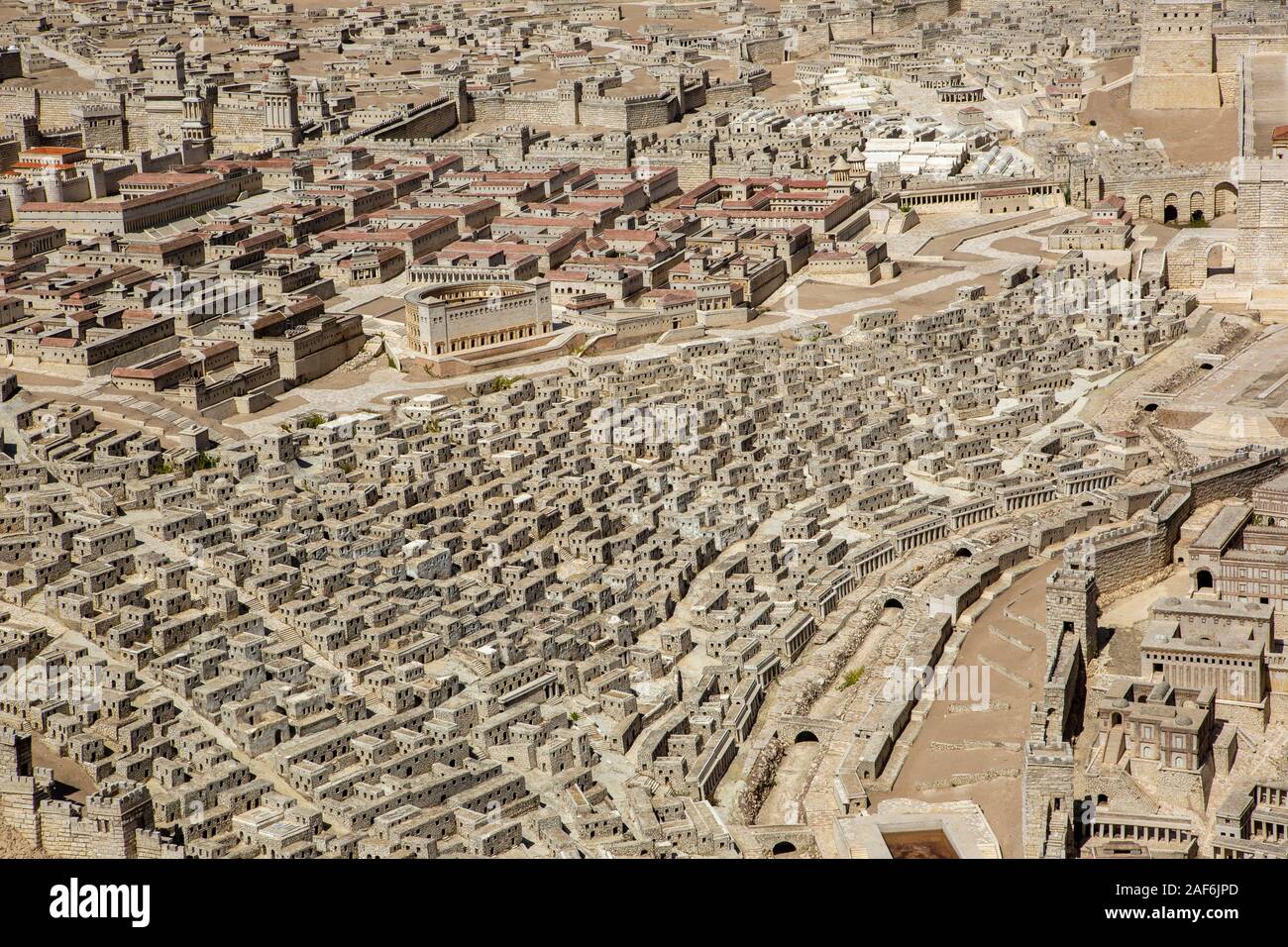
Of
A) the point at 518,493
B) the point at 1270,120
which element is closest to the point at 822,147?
the point at 1270,120

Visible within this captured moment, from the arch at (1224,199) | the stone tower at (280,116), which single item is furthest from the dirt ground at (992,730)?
the stone tower at (280,116)

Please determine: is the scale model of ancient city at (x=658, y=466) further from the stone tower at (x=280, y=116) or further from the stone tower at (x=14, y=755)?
the stone tower at (x=280, y=116)

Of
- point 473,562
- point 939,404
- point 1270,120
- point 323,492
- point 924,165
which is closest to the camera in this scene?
point 473,562

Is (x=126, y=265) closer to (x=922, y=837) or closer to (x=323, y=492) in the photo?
(x=323, y=492)

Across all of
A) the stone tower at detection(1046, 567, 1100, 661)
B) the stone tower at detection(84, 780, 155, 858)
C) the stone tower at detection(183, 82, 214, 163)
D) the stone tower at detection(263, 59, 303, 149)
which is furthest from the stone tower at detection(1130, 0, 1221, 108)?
the stone tower at detection(84, 780, 155, 858)

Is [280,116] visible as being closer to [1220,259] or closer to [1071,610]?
[1220,259]

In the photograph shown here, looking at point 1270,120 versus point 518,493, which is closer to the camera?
point 518,493
